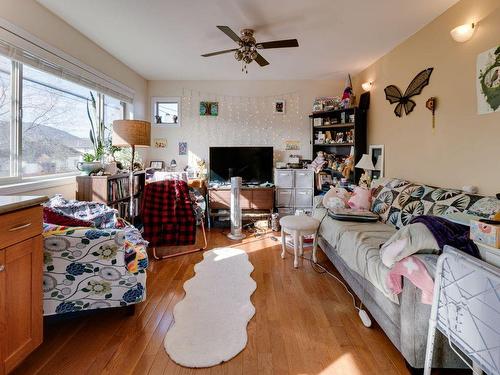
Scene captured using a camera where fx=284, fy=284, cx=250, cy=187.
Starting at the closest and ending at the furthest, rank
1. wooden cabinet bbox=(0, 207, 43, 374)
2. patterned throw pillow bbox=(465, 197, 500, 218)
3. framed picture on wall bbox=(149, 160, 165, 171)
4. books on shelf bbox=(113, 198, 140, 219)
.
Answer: wooden cabinet bbox=(0, 207, 43, 374)
patterned throw pillow bbox=(465, 197, 500, 218)
books on shelf bbox=(113, 198, 140, 219)
framed picture on wall bbox=(149, 160, 165, 171)

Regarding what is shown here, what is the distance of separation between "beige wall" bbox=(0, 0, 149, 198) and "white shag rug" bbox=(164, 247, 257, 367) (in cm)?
171

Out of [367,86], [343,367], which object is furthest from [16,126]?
[367,86]

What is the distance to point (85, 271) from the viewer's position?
178 centimetres

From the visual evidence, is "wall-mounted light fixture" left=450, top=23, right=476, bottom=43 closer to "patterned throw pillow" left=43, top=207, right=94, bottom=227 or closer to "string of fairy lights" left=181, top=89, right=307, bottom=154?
"string of fairy lights" left=181, top=89, right=307, bottom=154

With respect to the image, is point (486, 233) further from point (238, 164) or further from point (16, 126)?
point (238, 164)

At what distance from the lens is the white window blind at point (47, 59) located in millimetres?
2219

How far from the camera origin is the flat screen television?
15.5 ft

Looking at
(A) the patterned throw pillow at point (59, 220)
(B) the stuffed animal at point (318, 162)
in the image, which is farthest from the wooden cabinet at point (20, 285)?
(B) the stuffed animal at point (318, 162)

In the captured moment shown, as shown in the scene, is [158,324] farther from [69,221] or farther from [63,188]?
[63,188]

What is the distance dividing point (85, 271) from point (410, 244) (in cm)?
191

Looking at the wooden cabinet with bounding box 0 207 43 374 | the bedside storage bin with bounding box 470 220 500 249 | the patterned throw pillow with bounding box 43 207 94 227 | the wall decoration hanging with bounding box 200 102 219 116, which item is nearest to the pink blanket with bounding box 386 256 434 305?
the bedside storage bin with bounding box 470 220 500 249

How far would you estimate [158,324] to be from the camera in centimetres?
190

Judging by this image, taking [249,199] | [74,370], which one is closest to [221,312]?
[74,370]

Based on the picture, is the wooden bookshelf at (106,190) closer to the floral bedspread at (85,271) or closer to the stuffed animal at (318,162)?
the floral bedspread at (85,271)
